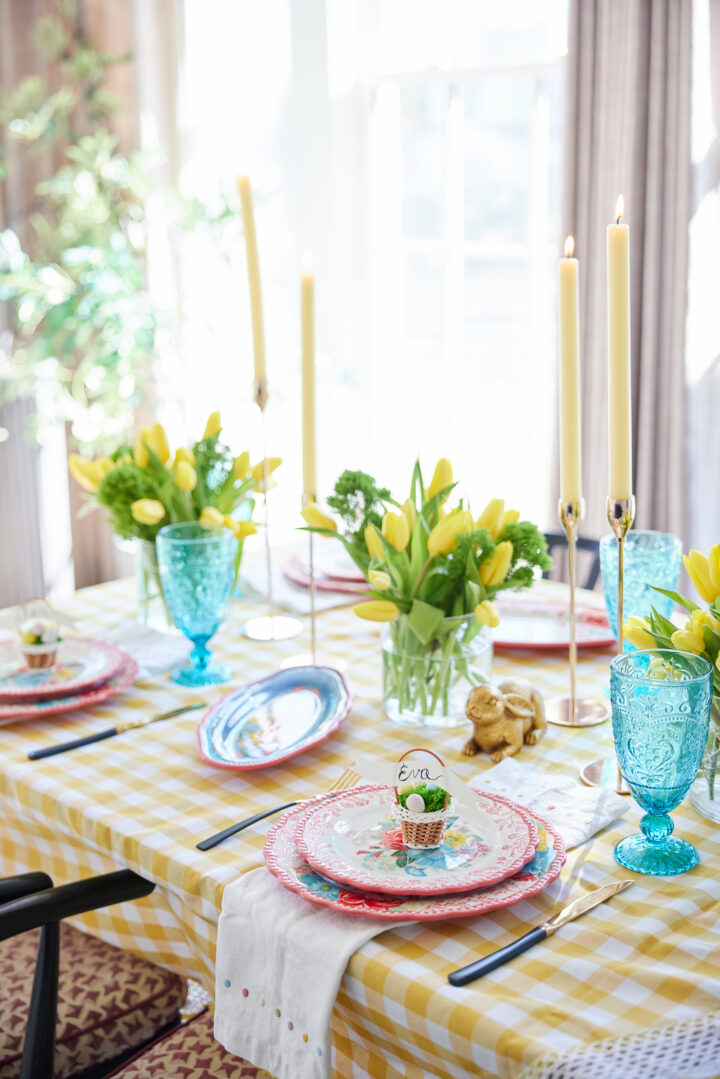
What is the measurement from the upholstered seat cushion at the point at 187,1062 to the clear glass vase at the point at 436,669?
0.43 metres

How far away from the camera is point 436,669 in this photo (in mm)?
1374

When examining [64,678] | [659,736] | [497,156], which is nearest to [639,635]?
[659,736]

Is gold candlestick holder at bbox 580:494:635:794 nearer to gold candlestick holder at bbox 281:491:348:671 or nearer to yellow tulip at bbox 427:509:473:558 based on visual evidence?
yellow tulip at bbox 427:509:473:558

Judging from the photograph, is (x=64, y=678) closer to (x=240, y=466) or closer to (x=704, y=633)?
(x=240, y=466)

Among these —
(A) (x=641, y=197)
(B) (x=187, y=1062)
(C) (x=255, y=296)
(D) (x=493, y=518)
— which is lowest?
(B) (x=187, y=1062)

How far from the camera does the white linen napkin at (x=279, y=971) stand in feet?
3.03

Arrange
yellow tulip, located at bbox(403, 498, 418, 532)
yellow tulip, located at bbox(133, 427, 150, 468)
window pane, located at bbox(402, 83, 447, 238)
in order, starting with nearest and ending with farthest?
yellow tulip, located at bbox(403, 498, 418, 532)
yellow tulip, located at bbox(133, 427, 150, 468)
window pane, located at bbox(402, 83, 447, 238)

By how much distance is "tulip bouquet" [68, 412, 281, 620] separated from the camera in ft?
5.42

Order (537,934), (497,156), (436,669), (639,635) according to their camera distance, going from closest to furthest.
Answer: (537,934), (639,635), (436,669), (497,156)

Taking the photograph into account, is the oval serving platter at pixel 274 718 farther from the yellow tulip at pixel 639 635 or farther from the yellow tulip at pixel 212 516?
the yellow tulip at pixel 639 635

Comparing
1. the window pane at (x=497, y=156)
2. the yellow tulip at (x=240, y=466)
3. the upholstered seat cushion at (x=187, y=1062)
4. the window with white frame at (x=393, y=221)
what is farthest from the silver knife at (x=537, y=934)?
the window pane at (x=497, y=156)

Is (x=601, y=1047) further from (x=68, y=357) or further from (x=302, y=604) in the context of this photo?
(x=68, y=357)

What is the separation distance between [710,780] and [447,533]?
417 millimetres

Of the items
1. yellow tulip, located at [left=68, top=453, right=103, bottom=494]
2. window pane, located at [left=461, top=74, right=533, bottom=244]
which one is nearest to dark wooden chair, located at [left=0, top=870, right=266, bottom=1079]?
yellow tulip, located at [left=68, top=453, right=103, bottom=494]
